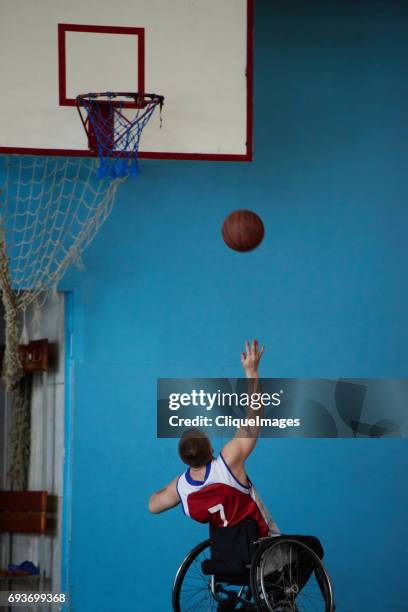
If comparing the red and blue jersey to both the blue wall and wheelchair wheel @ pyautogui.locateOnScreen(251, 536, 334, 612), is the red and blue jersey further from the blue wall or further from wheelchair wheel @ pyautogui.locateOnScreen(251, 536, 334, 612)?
the blue wall

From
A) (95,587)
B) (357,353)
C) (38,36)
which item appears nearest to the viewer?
(38,36)

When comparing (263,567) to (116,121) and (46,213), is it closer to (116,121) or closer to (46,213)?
(116,121)

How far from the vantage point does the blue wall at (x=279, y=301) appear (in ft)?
16.9

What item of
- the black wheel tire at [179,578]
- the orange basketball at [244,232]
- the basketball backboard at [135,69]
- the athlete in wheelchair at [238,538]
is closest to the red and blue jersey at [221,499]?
the athlete in wheelchair at [238,538]

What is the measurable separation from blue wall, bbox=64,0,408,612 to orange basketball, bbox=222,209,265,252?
2.78 ft

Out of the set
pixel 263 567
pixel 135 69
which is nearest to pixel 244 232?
pixel 135 69

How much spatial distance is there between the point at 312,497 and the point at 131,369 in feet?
4.32

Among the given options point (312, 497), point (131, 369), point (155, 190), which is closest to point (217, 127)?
point (155, 190)

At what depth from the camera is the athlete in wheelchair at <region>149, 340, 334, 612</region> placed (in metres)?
3.83

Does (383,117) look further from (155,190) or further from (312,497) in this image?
(312,497)

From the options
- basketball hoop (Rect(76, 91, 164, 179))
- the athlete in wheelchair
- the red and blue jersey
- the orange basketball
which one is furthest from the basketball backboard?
the red and blue jersey

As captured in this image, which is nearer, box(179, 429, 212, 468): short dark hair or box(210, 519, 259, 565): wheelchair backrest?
box(210, 519, 259, 565): wheelchair backrest

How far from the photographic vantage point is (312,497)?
5266mm

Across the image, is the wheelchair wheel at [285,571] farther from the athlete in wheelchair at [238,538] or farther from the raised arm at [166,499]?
the raised arm at [166,499]
